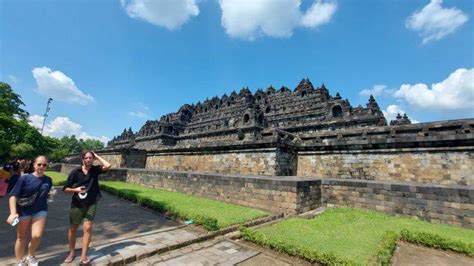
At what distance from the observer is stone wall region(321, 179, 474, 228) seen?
23.1ft

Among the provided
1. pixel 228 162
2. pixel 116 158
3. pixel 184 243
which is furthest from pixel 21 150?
pixel 184 243

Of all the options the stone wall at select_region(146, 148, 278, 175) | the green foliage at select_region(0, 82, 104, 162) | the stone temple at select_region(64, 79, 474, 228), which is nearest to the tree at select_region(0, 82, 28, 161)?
the green foliage at select_region(0, 82, 104, 162)

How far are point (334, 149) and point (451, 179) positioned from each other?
4659 mm

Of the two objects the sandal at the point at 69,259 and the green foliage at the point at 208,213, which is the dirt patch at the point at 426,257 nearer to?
the green foliage at the point at 208,213

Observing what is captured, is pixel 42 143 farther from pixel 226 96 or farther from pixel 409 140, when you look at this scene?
pixel 409 140

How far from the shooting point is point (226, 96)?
42.5m

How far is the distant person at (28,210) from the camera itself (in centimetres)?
378

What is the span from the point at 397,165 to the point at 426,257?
647 centimetres

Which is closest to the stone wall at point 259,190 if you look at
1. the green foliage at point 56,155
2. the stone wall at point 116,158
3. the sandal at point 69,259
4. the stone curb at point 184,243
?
the stone curb at point 184,243

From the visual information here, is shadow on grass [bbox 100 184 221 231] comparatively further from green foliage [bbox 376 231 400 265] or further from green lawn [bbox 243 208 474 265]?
green foliage [bbox 376 231 400 265]

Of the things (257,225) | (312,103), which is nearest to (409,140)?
(257,225)

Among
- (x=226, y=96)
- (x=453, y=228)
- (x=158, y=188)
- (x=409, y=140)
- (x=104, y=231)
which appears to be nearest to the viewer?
(x=104, y=231)

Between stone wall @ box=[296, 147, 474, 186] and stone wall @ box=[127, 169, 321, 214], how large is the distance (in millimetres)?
3303

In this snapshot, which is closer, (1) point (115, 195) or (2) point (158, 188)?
(1) point (115, 195)
